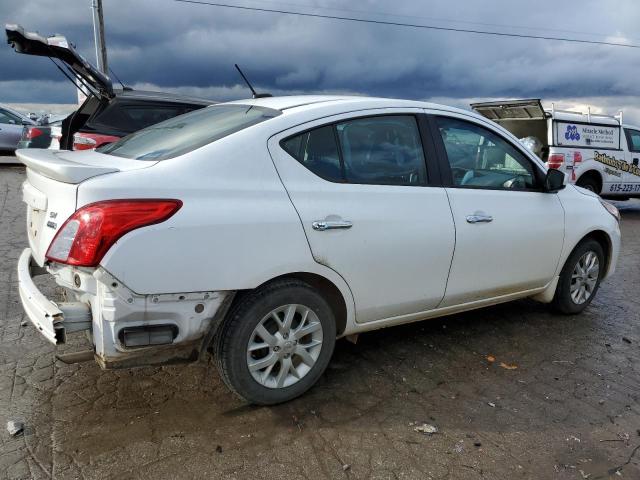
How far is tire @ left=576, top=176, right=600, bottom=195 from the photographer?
11273mm

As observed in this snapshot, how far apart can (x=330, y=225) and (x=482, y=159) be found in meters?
1.60

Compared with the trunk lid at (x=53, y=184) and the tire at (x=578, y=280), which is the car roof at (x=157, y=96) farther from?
the tire at (x=578, y=280)

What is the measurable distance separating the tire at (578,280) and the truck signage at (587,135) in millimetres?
6458

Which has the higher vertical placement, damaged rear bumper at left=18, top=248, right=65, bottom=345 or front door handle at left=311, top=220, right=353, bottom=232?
front door handle at left=311, top=220, right=353, bottom=232

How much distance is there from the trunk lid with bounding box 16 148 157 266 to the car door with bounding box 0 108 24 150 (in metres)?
12.6

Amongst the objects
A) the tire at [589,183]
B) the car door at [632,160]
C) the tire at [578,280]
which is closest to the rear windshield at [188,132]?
the tire at [578,280]

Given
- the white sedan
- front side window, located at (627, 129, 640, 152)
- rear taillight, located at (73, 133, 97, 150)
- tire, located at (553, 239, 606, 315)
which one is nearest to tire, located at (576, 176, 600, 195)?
front side window, located at (627, 129, 640, 152)

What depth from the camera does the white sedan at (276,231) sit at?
251 centimetres

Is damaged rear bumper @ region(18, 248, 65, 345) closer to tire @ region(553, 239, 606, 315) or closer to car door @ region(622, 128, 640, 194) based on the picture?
tire @ region(553, 239, 606, 315)

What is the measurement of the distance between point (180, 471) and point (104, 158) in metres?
1.73

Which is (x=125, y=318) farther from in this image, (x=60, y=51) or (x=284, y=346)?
(x=60, y=51)

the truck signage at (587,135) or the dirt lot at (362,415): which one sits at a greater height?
the truck signage at (587,135)

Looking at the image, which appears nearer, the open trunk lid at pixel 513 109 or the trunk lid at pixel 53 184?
the trunk lid at pixel 53 184

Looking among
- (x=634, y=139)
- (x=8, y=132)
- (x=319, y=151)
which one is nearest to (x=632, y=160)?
(x=634, y=139)
